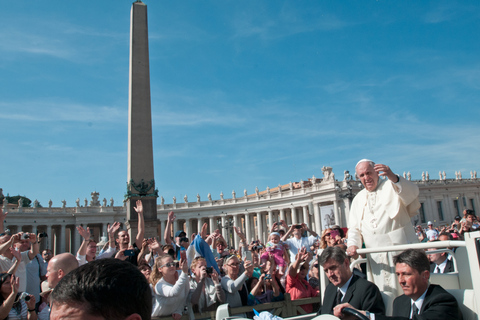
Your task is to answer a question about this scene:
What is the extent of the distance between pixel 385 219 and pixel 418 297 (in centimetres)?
147

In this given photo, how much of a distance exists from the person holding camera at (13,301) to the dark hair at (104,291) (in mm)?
4176

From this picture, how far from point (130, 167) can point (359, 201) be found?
11.8 metres

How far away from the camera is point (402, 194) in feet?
16.4

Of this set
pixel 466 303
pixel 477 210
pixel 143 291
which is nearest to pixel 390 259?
pixel 466 303

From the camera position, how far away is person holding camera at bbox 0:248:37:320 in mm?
5002

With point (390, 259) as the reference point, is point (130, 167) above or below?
above

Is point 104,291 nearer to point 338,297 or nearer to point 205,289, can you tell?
point 338,297

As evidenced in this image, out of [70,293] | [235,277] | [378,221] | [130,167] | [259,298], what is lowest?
[259,298]

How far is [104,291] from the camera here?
1604 mm

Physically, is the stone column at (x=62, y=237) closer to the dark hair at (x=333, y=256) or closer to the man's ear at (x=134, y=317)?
the dark hair at (x=333, y=256)

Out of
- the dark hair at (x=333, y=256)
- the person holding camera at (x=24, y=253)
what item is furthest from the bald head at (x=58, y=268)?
the dark hair at (x=333, y=256)

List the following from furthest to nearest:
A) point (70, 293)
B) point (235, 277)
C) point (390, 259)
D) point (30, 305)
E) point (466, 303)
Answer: point (235, 277), point (30, 305), point (390, 259), point (466, 303), point (70, 293)

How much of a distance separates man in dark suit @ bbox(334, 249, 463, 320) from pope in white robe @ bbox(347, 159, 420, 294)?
752 mm

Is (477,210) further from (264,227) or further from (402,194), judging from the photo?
(402,194)
